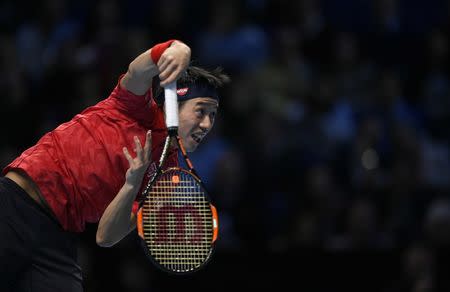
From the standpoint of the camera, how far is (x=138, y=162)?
5.20m

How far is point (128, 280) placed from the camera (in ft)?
30.3

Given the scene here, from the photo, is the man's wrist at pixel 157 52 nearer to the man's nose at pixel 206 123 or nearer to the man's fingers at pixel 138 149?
the man's fingers at pixel 138 149

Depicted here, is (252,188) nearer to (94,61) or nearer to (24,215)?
(94,61)

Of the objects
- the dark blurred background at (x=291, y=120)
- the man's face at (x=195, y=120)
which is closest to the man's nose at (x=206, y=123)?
the man's face at (x=195, y=120)

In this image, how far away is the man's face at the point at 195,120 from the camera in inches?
223

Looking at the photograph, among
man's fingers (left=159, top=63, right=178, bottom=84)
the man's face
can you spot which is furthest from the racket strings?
man's fingers (left=159, top=63, right=178, bottom=84)

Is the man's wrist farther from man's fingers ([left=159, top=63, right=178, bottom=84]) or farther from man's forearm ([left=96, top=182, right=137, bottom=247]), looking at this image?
man's forearm ([left=96, top=182, right=137, bottom=247])

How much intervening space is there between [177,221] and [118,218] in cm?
40

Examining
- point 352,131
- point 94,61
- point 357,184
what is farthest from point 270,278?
point 94,61

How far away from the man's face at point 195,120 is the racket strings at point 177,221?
0.23 m

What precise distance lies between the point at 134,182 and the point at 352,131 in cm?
595

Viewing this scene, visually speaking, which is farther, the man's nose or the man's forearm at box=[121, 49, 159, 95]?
the man's nose

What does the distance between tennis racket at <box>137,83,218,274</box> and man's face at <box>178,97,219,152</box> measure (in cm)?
22

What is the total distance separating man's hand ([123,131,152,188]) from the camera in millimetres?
5188
